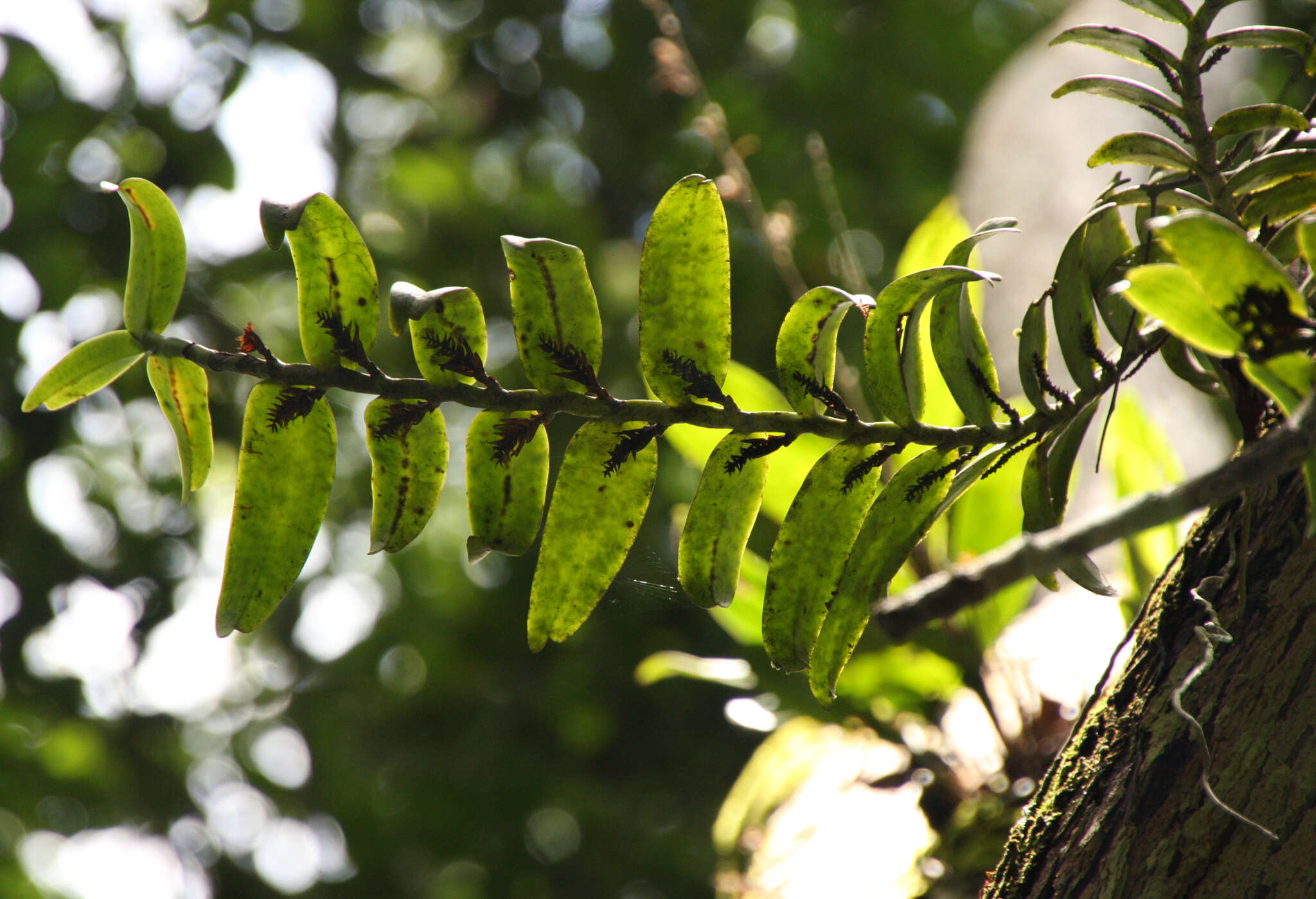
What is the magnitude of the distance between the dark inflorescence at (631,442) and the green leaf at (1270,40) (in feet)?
0.84

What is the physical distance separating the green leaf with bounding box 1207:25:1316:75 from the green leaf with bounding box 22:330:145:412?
1.37 feet

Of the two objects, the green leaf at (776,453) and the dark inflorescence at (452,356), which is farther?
the green leaf at (776,453)

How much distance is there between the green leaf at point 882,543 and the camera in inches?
13.8

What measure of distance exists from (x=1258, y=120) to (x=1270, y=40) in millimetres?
29

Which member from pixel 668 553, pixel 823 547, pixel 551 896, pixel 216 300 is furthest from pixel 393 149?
pixel 823 547

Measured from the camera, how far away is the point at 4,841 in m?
1.50

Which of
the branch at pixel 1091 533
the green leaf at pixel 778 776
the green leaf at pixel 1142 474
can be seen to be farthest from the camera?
the green leaf at pixel 778 776

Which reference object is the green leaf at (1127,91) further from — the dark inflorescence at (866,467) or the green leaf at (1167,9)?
the dark inflorescence at (866,467)

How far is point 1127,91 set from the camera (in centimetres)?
37

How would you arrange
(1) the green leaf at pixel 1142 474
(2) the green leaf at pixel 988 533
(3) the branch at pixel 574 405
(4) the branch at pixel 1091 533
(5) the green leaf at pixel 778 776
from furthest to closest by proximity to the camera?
(5) the green leaf at pixel 778 776 < (2) the green leaf at pixel 988 533 < (1) the green leaf at pixel 1142 474 < (3) the branch at pixel 574 405 < (4) the branch at pixel 1091 533

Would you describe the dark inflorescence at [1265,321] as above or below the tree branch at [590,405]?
above

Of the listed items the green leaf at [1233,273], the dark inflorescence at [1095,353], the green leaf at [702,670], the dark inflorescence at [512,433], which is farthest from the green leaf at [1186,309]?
the green leaf at [702,670]

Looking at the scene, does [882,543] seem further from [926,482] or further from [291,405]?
[291,405]

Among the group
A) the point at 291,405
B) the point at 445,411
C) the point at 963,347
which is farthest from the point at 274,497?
the point at 445,411
